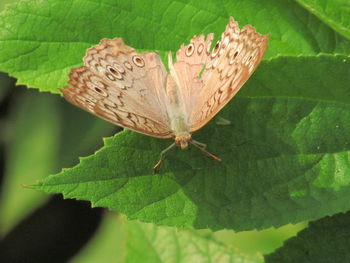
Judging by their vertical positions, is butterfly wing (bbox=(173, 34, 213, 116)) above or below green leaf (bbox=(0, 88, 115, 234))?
above

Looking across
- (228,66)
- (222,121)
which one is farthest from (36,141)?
(222,121)

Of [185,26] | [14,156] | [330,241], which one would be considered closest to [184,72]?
[185,26]

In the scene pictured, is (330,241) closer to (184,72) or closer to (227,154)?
(227,154)

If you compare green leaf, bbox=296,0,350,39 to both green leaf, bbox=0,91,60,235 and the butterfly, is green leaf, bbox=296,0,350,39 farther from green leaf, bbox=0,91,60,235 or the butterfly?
green leaf, bbox=0,91,60,235

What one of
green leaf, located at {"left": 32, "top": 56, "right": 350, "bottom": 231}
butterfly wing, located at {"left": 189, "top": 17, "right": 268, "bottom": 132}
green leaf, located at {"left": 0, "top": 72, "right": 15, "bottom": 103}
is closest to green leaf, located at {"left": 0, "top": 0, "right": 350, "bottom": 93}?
butterfly wing, located at {"left": 189, "top": 17, "right": 268, "bottom": 132}

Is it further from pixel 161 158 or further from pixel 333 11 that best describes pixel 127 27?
pixel 333 11

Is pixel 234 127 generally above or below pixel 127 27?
below
